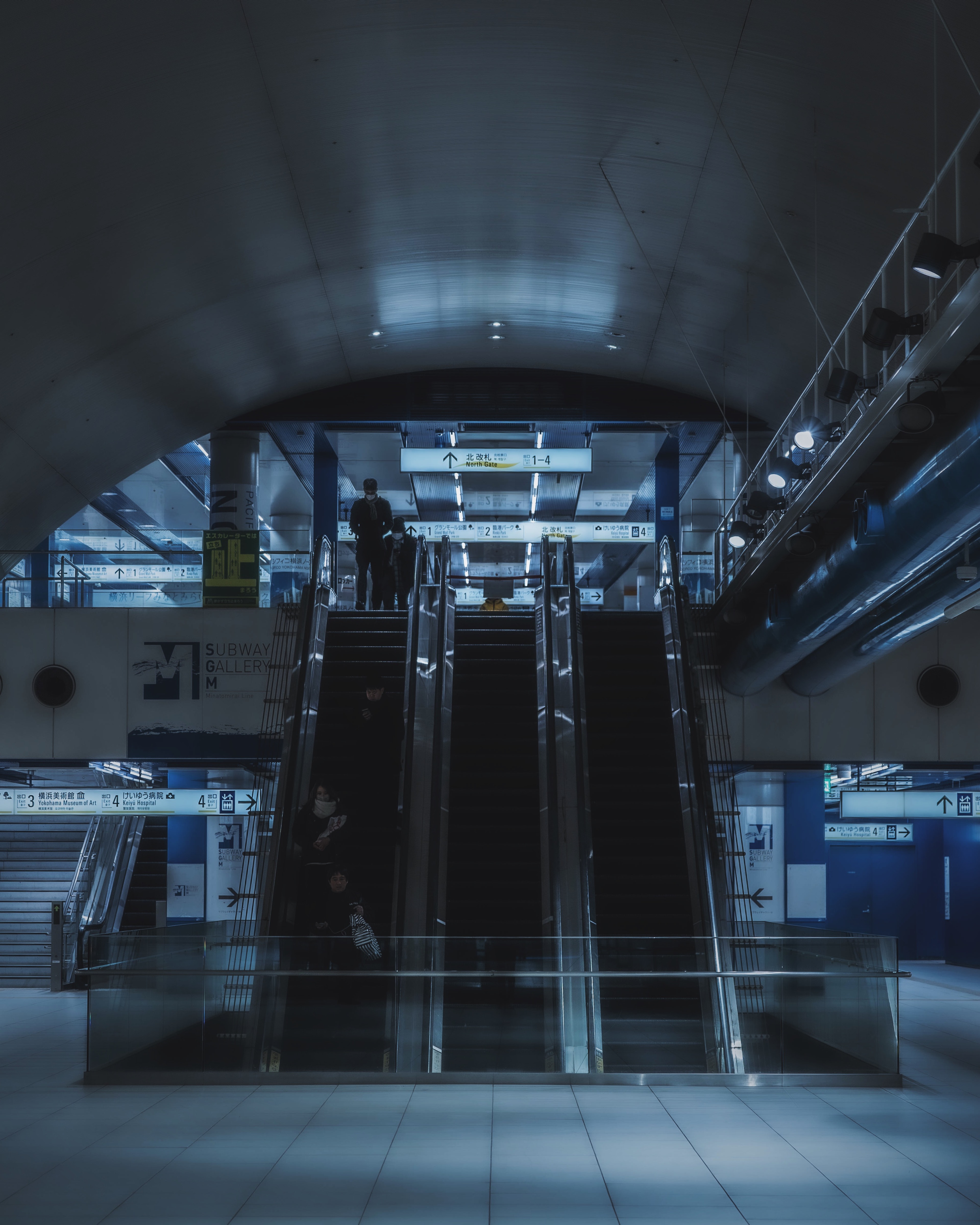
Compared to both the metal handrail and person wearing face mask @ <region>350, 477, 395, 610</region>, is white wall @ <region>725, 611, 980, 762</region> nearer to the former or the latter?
the metal handrail

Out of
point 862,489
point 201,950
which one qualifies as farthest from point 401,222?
point 201,950

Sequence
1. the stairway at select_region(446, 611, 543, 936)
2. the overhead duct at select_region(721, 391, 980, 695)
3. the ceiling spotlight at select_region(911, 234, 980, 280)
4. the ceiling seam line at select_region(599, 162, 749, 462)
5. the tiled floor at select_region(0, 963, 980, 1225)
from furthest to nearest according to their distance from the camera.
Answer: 1. the ceiling seam line at select_region(599, 162, 749, 462)
2. the stairway at select_region(446, 611, 543, 936)
3. the overhead duct at select_region(721, 391, 980, 695)
4. the ceiling spotlight at select_region(911, 234, 980, 280)
5. the tiled floor at select_region(0, 963, 980, 1225)

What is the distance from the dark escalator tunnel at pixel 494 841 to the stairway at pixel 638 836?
0.56 metres

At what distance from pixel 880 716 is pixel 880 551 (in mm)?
7092

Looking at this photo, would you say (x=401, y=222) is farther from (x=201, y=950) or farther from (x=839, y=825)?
(x=839, y=825)

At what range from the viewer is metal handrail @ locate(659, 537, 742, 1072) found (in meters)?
8.42

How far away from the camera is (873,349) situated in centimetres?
1262

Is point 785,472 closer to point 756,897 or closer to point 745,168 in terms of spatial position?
point 745,168

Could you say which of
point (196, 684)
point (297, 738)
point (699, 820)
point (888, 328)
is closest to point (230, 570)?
point (196, 684)

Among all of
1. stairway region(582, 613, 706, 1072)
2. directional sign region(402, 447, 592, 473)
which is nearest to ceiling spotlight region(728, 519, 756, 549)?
stairway region(582, 613, 706, 1072)

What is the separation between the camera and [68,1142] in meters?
6.71

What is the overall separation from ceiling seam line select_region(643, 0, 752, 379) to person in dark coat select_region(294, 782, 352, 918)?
683 cm

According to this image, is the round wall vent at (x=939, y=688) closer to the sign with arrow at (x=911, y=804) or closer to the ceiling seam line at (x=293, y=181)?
the sign with arrow at (x=911, y=804)

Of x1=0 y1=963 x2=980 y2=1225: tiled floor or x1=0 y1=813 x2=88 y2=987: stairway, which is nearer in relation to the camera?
x1=0 y1=963 x2=980 y2=1225: tiled floor
